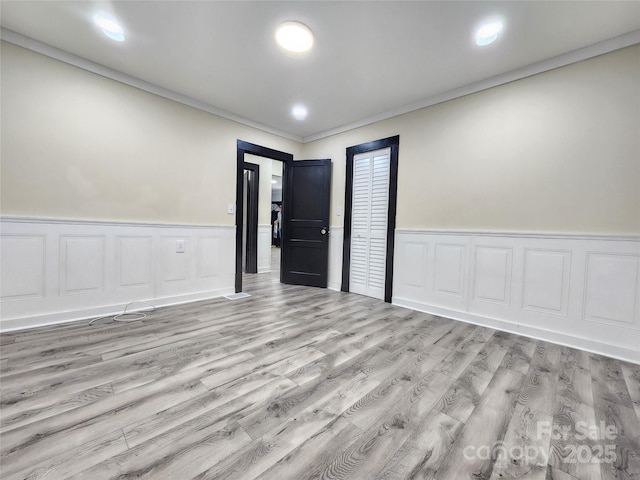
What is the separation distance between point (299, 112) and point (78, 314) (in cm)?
348

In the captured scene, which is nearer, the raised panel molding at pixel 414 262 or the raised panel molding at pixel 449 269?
the raised panel molding at pixel 449 269

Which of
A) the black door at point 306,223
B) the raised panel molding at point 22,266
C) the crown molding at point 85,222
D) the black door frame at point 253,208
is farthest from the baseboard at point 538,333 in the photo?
the raised panel molding at point 22,266

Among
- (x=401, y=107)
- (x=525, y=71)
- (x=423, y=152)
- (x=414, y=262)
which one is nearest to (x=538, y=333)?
(x=414, y=262)

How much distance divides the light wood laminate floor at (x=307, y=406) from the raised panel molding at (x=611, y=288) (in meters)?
0.36

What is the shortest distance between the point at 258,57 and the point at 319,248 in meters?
2.76

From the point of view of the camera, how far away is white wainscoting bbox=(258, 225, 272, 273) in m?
5.71

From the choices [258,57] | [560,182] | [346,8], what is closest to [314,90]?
[258,57]

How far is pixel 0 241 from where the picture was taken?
7.53 ft

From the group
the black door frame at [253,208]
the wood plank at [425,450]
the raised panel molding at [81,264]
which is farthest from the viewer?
the black door frame at [253,208]

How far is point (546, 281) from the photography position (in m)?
2.48

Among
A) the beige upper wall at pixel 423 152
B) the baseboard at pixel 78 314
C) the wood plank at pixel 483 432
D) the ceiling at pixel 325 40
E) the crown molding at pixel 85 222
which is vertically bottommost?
the wood plank at pixel 483 432

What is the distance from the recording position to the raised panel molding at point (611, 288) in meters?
2.10

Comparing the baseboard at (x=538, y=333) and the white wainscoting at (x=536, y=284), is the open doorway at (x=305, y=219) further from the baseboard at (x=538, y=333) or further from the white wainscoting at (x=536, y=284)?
the baseboard at (x=538, y=333)

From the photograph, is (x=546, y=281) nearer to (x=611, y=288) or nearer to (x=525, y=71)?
(x=611, y=288)
